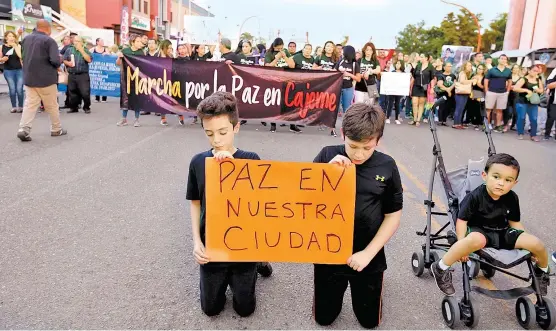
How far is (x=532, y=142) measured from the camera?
444 inches

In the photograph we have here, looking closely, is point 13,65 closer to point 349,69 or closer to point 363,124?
point 349,69

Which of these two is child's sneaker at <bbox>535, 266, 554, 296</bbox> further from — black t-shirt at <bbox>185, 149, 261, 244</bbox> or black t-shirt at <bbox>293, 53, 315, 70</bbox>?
black t-shirt at <bbox>293, 53, 315, 70</bbox>

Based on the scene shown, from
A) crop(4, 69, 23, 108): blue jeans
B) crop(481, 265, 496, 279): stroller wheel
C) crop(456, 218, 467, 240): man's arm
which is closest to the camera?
crop(456, 218, 467, 240): man's arm

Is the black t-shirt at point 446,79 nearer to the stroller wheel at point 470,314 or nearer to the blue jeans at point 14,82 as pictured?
the blue jeans at point 14,82

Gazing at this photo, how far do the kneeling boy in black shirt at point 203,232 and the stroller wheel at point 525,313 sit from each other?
163 centimetres

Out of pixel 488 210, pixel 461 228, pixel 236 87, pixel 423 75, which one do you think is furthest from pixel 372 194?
pixel 423 75

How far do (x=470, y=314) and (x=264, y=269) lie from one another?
53.7 inches

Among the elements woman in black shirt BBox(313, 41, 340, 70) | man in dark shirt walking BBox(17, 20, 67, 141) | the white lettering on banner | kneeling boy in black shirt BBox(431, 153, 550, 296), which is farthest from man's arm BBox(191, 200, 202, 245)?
the white lettering on banner

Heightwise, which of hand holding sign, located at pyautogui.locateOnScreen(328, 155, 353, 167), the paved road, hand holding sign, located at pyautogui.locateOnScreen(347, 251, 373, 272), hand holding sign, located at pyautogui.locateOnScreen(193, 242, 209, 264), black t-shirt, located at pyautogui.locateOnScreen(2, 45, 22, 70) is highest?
black t-shirt, located at pyautogui.locateOnScreen(2, 45, 22, 70)

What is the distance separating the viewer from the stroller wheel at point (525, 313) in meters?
2.93

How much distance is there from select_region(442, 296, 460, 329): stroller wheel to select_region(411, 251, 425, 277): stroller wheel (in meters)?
0.56

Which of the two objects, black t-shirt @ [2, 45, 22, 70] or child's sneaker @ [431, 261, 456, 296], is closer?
child's sneaker @ [431, 261, 456, 296]

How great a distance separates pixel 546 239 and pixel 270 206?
3.32 metres

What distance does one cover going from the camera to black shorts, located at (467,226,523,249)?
3.06 meters
